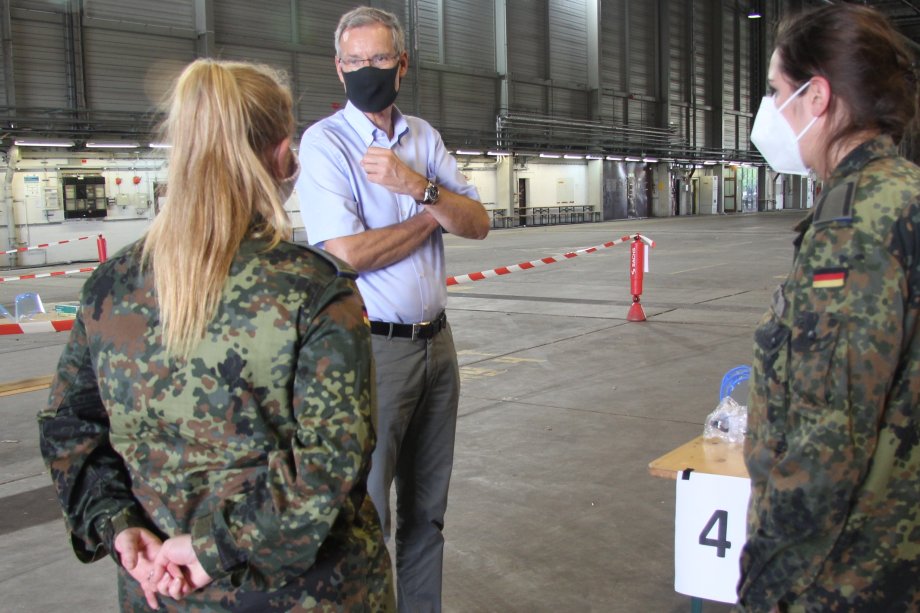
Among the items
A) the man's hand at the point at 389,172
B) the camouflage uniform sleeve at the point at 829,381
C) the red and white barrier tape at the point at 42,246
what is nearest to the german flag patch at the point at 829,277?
the camouflage uniform sleeve at the point at 829,381

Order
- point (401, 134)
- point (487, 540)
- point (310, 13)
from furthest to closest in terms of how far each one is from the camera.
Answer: point (310, 13) < point (487, 540) < point (401, 134)

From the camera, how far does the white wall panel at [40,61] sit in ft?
67.3

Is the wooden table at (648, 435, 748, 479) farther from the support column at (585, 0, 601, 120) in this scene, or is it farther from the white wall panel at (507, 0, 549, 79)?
the support column at (585, 0, 601, 120)

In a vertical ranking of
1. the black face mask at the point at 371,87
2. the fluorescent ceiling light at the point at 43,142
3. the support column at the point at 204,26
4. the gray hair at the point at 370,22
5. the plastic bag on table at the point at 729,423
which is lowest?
the plastic bag on table at the point at 729,423

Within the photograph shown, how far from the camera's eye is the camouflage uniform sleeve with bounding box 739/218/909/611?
1441 millimetres

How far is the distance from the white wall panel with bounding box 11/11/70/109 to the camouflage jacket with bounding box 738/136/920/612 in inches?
878

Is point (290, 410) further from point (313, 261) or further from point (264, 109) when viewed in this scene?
point (264, 109)

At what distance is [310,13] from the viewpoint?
1041 inches

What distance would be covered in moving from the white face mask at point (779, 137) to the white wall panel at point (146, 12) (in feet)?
75.7

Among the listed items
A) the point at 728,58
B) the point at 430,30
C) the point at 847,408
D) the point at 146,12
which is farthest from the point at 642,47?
the point at 847,408

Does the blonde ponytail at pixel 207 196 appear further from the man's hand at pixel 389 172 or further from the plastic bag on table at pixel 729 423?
the plastic bag on table at pixel 729 423

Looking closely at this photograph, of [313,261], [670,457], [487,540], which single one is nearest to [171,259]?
[313,261]

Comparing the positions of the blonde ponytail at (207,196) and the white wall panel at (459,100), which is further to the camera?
the white wall panel at (459,100)

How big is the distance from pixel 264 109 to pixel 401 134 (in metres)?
1.32
